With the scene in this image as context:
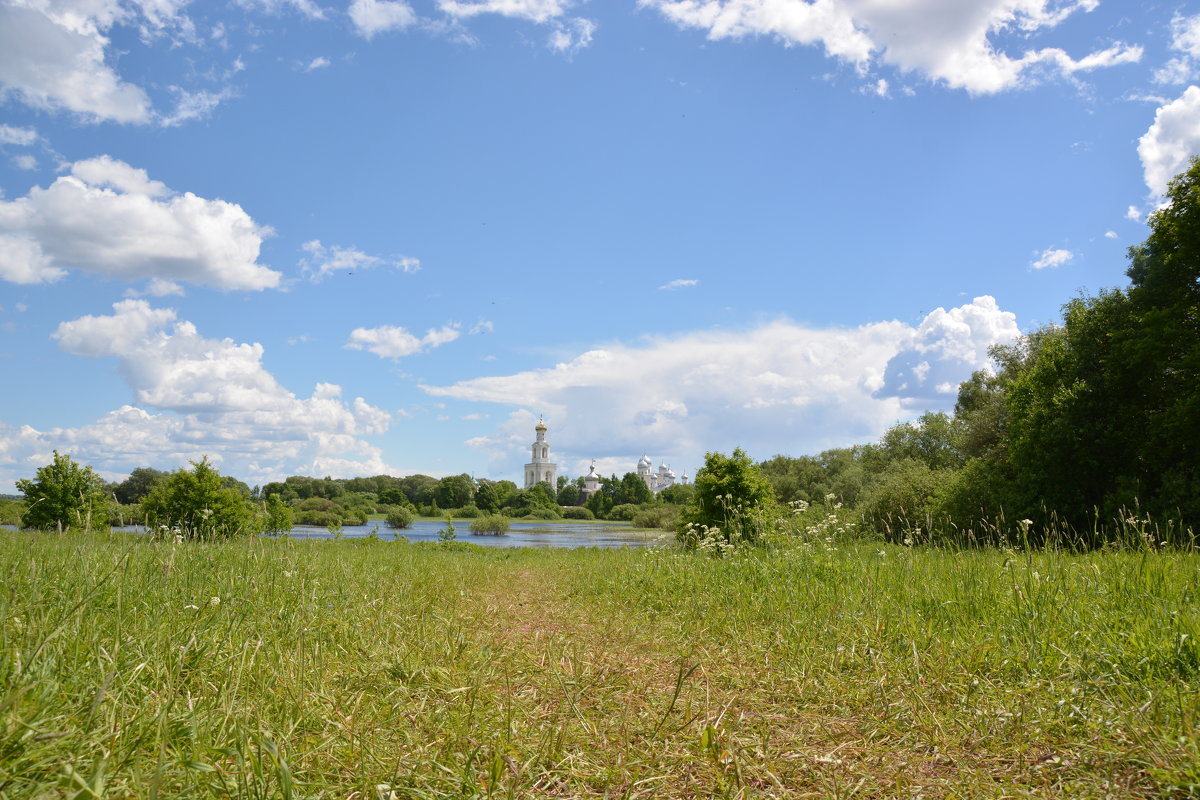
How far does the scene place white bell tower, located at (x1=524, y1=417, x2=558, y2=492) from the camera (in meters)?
153

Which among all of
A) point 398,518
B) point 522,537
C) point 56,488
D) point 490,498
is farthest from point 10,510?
point 490,498

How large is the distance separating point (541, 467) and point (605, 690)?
15304 cm

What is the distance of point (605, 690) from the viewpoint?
3.43 metres

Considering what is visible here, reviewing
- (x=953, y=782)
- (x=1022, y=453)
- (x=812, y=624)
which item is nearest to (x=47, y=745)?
(x=953, y=782)

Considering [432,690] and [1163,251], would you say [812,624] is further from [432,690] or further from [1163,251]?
[1163,251]

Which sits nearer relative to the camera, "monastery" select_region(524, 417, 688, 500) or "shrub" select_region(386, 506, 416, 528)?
"shrub" select_region(386, 506, 416, 528)

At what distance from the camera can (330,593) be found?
17.5ft

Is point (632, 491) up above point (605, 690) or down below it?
below

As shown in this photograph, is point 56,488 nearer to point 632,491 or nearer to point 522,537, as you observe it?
point 522,537

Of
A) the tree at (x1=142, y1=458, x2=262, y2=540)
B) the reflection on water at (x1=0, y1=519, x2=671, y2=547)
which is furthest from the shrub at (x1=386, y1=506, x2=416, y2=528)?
the tree at (x1=142, y1=458, x2=262, y2=540)

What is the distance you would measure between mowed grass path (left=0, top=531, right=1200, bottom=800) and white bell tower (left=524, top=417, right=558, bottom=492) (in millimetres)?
147039

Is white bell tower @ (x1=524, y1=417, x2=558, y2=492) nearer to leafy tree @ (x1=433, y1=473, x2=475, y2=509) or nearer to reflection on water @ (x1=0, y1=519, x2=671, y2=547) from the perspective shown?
leafy tree @ (x1=433, y1=473, x2=475, y2=509)

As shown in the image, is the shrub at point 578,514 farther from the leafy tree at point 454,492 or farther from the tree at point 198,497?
the tree at point 198,497

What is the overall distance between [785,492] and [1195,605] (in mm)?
49417
